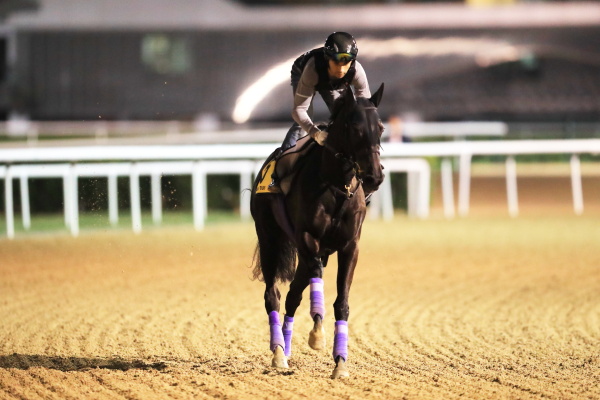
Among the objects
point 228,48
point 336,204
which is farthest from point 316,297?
point 228,48

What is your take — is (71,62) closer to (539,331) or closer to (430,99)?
(430,99)

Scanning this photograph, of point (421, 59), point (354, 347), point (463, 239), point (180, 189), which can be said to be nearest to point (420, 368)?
point (354, 347)

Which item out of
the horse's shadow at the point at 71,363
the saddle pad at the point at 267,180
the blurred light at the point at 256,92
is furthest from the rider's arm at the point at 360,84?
the blurred light at the point at 256,92

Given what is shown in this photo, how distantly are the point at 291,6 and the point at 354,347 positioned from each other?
32.9 metres

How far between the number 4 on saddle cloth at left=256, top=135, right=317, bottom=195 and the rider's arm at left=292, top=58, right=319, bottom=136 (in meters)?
0.19

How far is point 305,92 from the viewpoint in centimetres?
694

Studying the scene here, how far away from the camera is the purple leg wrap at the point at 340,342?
21.3 feet

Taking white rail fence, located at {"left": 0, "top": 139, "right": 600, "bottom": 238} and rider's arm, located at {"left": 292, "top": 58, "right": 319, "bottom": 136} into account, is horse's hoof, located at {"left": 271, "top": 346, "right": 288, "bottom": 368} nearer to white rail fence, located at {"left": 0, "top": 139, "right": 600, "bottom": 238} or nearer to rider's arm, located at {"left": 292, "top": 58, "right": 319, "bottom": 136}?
rider's arm, located at {"left": 292, "top": 58, "right": 319, "bottom": 136}

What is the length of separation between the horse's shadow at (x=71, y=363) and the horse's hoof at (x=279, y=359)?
73cm

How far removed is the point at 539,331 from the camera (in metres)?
8.43

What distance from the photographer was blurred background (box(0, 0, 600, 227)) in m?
38.7

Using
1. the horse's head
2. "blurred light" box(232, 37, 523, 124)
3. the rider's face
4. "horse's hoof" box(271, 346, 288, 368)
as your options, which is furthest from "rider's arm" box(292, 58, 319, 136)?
"blurred light" box(232, 37, 523, 124)

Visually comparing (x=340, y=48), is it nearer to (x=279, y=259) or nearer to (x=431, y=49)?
(x=279, y=259)

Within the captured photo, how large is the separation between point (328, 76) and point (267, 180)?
2.86 ft
